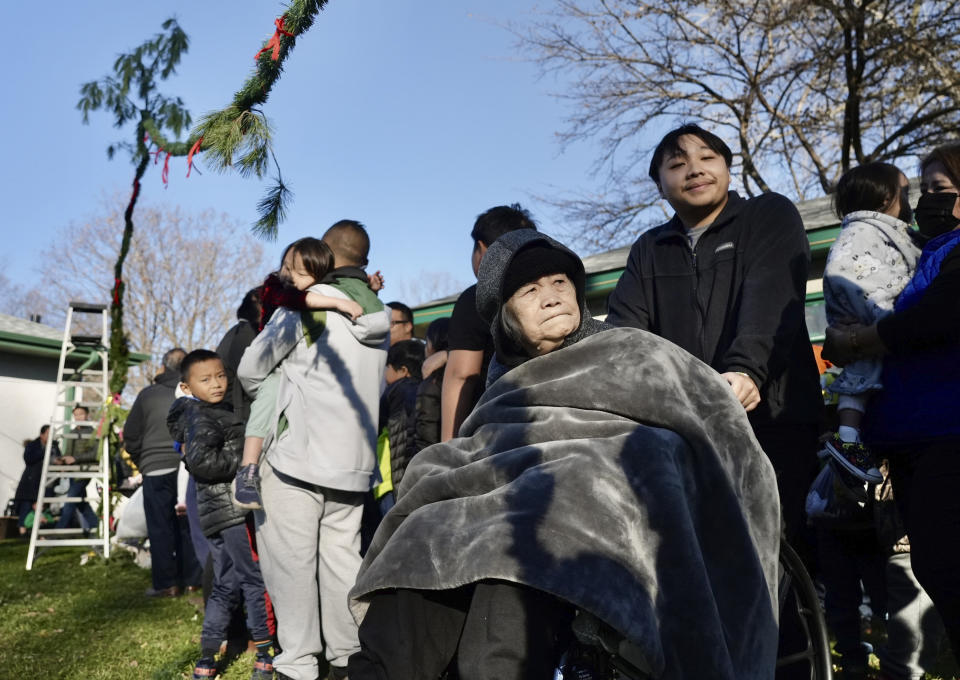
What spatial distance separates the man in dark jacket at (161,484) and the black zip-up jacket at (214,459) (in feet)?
9.09

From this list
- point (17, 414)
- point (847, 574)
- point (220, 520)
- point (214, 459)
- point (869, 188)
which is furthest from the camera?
point (17, 414)

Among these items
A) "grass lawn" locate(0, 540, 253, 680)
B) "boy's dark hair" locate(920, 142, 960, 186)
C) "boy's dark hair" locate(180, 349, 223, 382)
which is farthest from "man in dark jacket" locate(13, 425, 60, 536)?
"boy's dark hair" locate(920, 142, 960, 186)

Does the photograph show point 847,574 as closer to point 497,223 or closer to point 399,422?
point 497,223

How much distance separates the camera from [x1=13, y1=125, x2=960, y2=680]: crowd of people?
1980mm

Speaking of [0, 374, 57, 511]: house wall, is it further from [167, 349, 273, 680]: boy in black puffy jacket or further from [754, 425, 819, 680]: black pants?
[754, 425, 819, 680]: black pants

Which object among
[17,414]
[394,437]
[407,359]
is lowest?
[394,437]

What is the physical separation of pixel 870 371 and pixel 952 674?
2210 mm

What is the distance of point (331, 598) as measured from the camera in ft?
13.5

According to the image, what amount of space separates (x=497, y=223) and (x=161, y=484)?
215 inches

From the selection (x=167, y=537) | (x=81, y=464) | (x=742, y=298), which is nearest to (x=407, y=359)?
(x=167, y=537)

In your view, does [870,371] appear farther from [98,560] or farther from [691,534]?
[98,560]

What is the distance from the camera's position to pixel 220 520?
16.0ft

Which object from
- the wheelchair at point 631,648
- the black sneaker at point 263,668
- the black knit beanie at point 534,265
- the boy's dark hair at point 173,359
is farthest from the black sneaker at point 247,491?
the boy's dark hair at point 173,359

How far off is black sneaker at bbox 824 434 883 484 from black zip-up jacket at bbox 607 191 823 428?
212 millimetres
